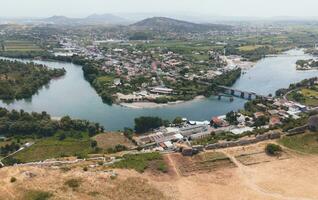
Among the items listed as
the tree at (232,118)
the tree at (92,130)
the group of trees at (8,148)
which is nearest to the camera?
the group of trees at (8,148)

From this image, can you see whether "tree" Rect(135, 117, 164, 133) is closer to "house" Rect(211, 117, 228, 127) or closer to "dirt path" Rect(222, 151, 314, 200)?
"house" Rect(211, 117, 228, 127)

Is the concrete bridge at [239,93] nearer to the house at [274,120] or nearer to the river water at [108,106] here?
the river water at [108,106]

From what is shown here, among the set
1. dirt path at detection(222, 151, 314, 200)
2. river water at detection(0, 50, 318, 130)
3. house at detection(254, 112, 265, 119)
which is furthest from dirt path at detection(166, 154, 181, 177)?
house at detection(254, 112, 265, 119)

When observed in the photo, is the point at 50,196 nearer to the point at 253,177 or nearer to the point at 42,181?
the point at 42,181

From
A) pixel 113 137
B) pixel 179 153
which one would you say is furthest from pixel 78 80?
pixel 179 153

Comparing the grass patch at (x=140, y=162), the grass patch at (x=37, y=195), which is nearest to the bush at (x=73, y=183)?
the grass patch at (x=37, y=195)

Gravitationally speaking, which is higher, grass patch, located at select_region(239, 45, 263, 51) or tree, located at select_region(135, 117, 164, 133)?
grass patch, located at select_region(239, 45, 263, 51)
